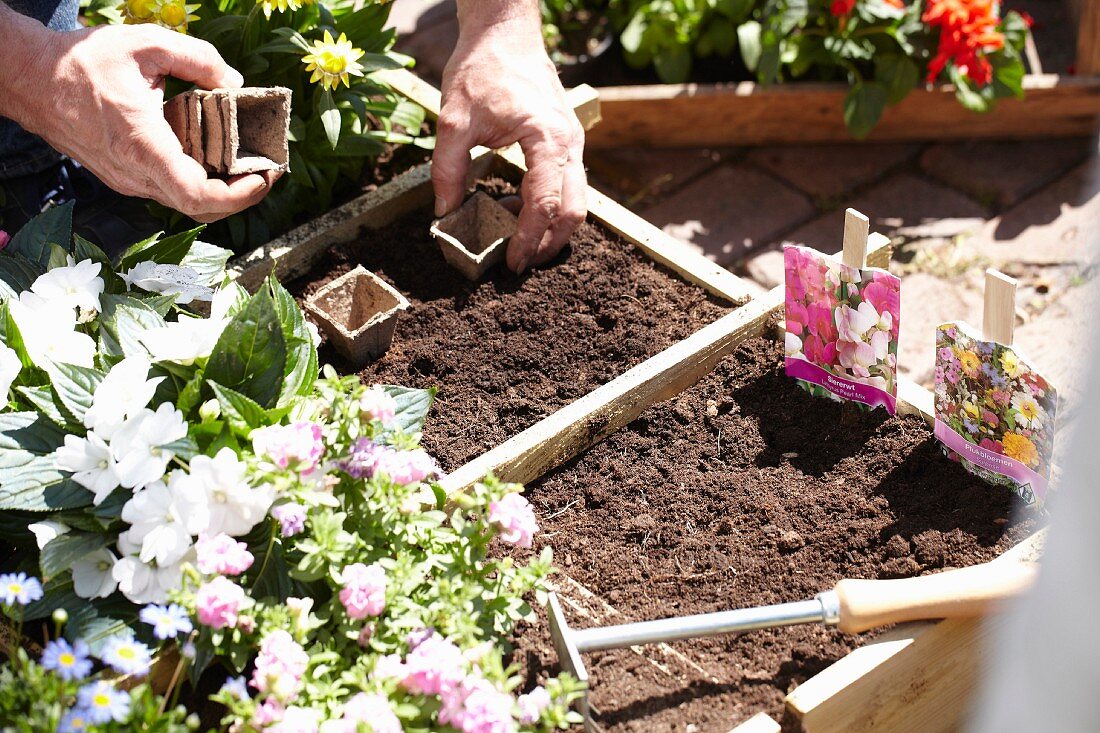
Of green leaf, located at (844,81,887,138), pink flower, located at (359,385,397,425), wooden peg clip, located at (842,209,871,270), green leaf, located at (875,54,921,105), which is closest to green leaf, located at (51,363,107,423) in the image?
pink flower, located at (359,385,397,425)

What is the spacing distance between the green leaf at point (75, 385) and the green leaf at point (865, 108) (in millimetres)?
2354

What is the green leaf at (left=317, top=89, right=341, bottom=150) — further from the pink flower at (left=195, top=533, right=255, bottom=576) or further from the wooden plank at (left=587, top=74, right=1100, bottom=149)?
the wooden plank at (left=587, top=74, right=1100, bottom=149)

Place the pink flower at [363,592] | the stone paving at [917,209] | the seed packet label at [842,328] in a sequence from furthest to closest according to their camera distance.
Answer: the stone paving at [917,209] → the seed packet label at [842,328] → the pink flower at [363,592]

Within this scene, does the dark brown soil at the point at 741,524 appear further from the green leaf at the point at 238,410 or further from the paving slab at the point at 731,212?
the paving slab at the point at 731,212

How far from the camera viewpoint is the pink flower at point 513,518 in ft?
4.78

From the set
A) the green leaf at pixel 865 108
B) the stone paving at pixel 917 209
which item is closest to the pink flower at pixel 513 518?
the stone paving at pixel 917 209

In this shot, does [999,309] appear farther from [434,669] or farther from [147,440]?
[147,440]

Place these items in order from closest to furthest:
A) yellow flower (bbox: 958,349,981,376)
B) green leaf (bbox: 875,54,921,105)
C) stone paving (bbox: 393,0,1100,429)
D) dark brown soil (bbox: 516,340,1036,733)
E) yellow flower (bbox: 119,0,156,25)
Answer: dark brown soil (bbox: 516,340,1036,733) < yellow flower (bbox: 958,349,981,376) < yellow flower (bbox: 119,0,156,25) < stone paving (bbox: 393,0,1100,429) < green leaf (bbox: 875,54,921,105)

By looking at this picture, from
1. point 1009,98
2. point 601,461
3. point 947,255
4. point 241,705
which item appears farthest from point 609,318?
point 1009,98

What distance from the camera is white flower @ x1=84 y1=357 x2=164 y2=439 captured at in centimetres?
147

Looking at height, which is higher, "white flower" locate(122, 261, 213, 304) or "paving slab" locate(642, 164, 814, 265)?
"white flower" locate(122, 261, 213, 304)

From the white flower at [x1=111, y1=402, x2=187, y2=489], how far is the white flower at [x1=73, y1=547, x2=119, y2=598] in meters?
0.12

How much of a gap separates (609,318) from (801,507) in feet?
1.91

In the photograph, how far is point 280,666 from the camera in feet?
4.32
